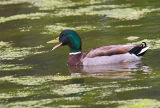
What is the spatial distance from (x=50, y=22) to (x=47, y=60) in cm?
429

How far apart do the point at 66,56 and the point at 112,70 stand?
202cm

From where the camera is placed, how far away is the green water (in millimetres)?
8914

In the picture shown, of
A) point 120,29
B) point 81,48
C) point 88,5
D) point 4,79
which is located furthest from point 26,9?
point 4,79

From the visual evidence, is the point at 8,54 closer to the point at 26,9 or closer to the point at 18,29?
the point at 18,29

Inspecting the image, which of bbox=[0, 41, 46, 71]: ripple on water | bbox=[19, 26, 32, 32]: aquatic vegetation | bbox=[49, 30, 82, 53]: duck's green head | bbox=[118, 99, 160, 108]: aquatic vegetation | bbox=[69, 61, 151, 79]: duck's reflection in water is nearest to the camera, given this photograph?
bbox=[118, 99, 160, 108]: aquatic vegetation

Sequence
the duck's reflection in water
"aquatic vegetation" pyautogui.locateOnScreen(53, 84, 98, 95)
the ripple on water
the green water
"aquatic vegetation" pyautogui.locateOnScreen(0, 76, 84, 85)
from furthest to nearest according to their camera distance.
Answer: the ripple on water, the duck's reflection in water, "aquatic vegetation" pyautogui.locateOnScreen(0, 76, 84, 85), "aquatic vegetation" pyautogui.locateOnScreen(53, 84, 98, 95), the green water

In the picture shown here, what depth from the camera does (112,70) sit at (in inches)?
434

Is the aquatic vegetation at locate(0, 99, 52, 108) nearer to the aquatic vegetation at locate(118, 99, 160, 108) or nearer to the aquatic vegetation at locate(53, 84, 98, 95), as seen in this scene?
the aquatic vegetation at locate(53, 84, 98, 95)

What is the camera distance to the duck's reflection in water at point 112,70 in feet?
34.3

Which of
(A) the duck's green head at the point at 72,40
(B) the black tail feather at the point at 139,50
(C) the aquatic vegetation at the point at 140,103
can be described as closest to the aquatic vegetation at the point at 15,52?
(A) the duck's green head at the point at 72,40

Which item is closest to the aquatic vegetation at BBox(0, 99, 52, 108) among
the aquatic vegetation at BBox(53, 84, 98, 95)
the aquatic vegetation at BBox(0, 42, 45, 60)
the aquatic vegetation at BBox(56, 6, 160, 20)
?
the aquatic vegetation at BBox(53, 84, 98, 95)

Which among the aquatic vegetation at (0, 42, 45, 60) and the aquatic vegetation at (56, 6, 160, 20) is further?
the aquatic vegetation at (56, 6, 160, 20)

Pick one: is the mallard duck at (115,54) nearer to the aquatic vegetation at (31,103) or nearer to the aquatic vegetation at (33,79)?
the aquatic vegetation at (33,79)

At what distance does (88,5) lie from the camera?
18.3 meters
